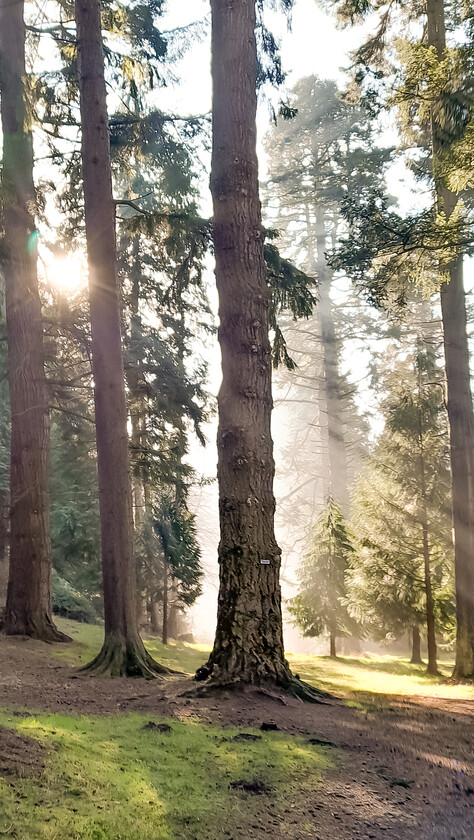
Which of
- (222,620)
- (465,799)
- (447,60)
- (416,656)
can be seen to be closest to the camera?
(465,799)

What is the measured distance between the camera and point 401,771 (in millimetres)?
3834

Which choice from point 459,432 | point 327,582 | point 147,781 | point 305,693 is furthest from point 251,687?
point 327,582

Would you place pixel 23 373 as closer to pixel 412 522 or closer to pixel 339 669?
pixel 412 522

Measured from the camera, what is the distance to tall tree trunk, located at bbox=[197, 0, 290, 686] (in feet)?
19.7

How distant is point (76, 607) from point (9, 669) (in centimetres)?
1139

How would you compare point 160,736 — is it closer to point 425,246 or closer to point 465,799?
point 465,799

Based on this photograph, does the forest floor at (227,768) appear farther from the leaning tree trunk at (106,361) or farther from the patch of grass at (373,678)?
the patch of grass at (373,678)

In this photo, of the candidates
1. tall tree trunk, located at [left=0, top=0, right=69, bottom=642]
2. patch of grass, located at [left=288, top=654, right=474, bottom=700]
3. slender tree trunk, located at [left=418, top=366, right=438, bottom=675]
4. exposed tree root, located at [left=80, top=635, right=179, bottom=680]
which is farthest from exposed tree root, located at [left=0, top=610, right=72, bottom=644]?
slender tree trunk, located at [left=418, top=366, right=438, bottom=675]

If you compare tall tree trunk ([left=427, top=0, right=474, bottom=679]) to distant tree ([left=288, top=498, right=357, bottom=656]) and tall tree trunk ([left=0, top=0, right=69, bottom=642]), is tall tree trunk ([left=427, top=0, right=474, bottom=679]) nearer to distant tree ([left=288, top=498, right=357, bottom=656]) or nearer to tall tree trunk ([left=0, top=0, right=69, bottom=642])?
distant tree ([left=288, top=498, right=357, bottom=656])

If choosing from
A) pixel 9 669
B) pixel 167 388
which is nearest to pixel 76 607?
pixel 167 388

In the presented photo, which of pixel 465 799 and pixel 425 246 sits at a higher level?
pixel 425 246

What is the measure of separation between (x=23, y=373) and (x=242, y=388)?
590 cm

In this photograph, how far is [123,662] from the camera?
815cm

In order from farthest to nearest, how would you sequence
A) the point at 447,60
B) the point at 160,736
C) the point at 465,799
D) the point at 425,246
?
the point at 425,246 < the point at 447,60 < the point at 160,736 < the point at 465,799
